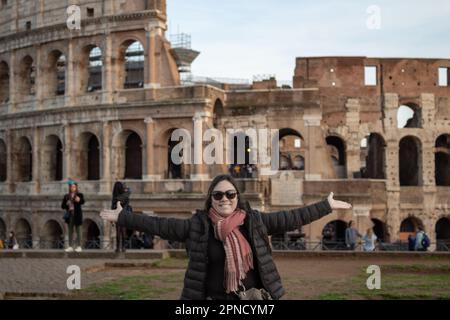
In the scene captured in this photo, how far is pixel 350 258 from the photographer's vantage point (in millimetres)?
14914

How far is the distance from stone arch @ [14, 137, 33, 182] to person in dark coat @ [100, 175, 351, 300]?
87.6 feet

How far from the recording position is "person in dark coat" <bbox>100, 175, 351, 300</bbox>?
16.0ft

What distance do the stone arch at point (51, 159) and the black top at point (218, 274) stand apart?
2501 centimetres

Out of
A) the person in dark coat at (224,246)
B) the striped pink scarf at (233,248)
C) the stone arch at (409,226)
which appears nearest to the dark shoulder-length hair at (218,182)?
the person in dark coat at (224,246)

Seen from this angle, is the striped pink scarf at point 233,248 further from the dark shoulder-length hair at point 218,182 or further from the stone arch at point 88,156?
the stone arch at point 88,156

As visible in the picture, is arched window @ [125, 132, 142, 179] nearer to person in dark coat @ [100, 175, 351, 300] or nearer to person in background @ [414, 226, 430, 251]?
person in background @ [414, 226, 430, 251]

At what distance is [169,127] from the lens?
87.1 ft

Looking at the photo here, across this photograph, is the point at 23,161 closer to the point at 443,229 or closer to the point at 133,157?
the point at 133,157

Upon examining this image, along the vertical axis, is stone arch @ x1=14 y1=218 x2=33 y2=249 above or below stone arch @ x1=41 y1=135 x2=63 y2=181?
below

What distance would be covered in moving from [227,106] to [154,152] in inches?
144

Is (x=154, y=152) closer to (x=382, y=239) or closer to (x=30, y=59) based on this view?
(x=30, y=59)

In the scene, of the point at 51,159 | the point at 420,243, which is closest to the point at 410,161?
the point at 420,243

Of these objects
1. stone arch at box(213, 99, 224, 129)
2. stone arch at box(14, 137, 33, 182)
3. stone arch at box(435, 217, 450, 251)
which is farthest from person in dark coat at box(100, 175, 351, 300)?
stone arch at box(435, 217, 450, 251)
